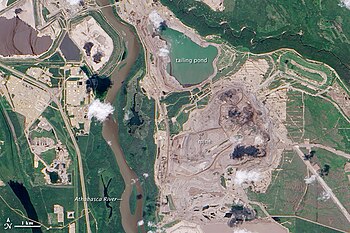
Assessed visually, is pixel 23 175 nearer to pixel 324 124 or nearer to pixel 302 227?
pixel 302 227

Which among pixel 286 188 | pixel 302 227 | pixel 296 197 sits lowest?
pixel 302 227

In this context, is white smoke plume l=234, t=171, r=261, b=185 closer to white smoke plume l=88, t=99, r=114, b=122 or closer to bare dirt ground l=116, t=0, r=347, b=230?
bare dirt ground l=116, t=0, r=347, b=230

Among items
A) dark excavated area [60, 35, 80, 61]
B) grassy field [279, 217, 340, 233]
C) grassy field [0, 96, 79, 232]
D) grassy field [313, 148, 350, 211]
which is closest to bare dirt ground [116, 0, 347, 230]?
grassy field [279, 217, 340, 233]

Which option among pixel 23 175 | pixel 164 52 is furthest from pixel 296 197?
pixel 23 175

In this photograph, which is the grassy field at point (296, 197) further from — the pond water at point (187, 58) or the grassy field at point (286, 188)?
the pond water at point (187, 58)

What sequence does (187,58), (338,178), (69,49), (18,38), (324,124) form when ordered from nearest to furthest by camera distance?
(338,178)
(324,124)
(18,38)
(69,49)
(187,58)

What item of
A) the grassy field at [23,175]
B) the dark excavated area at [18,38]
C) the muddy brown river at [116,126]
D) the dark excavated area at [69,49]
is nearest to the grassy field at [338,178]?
the muddy brown river at [116,126]
